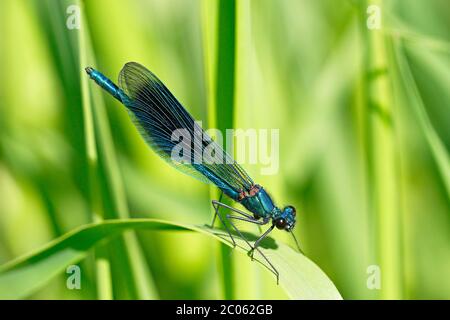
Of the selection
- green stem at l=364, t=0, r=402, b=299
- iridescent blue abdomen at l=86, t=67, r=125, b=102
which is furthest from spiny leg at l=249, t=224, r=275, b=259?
iridescent blue abdomen at l=86, t=67, r=125, b=102

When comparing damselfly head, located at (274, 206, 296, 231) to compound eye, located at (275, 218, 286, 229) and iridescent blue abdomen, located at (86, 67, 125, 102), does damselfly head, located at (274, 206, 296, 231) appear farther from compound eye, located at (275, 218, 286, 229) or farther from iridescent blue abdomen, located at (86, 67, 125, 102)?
iridescent blue abdomen, located at (86, 67, 125, 102)

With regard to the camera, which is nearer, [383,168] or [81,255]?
[81,255]

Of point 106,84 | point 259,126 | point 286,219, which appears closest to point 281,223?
point 286,219

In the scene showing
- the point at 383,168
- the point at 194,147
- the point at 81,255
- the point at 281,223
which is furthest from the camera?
the point at 194,147

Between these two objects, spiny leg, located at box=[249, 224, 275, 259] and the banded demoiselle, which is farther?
the banded demoiselle

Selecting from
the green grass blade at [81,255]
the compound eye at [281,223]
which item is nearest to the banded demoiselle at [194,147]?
the compound eye at [281,223]

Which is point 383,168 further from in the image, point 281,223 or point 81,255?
point 81,255
